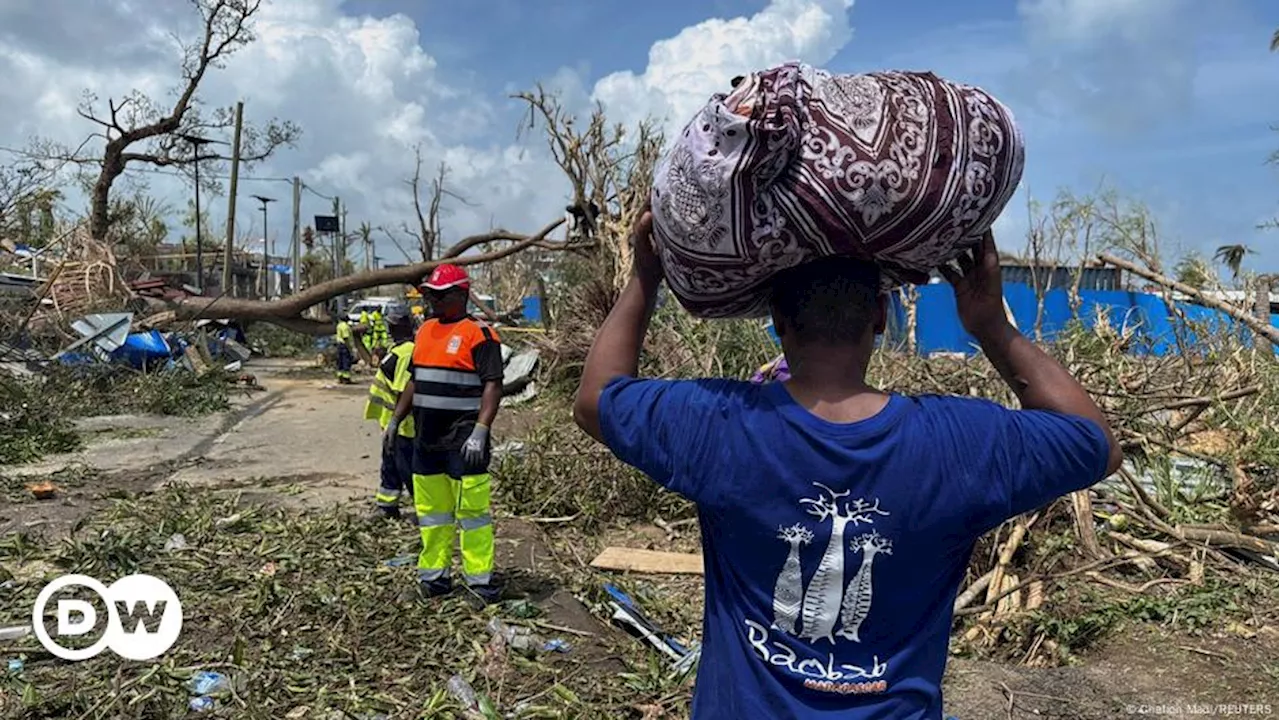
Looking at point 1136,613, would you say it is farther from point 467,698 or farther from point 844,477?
point 844,477

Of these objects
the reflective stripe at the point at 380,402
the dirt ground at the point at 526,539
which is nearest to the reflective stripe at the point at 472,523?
the dirt ground at the point at 526,539

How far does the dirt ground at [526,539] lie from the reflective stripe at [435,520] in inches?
22.6

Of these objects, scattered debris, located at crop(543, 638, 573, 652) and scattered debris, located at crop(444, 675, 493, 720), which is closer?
scattered debris, located at crop(444, 675, 493, 720)

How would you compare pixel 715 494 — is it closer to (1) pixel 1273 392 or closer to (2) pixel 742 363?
(1) pixel 1273 392

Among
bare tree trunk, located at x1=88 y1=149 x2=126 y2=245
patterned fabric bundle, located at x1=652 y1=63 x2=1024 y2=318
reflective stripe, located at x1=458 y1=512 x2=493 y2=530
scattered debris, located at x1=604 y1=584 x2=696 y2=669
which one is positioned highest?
bare tree trunk, located at x1=88 y1=149 x2=126 y2=245

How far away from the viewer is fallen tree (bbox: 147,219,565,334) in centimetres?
1367

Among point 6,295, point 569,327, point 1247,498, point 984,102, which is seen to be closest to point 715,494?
point 984,102

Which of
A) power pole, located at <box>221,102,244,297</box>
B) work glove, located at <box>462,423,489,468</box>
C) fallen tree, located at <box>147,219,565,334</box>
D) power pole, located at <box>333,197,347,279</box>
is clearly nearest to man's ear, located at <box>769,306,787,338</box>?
work glove, located at <box>462,423,489,468</box>

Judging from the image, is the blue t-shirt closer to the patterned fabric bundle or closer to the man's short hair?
the man's short hair

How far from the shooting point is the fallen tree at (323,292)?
13672 mm

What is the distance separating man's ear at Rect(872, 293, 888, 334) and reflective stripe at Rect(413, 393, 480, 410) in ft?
11.9

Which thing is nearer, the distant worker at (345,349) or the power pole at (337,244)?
the distant worker at (345,349)

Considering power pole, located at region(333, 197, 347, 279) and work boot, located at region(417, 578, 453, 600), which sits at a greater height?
power pole, located at region(333, 197, 347, 279)

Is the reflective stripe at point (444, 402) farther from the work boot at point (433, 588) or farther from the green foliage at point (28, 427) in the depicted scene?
the green foliage at point (28, 427)
